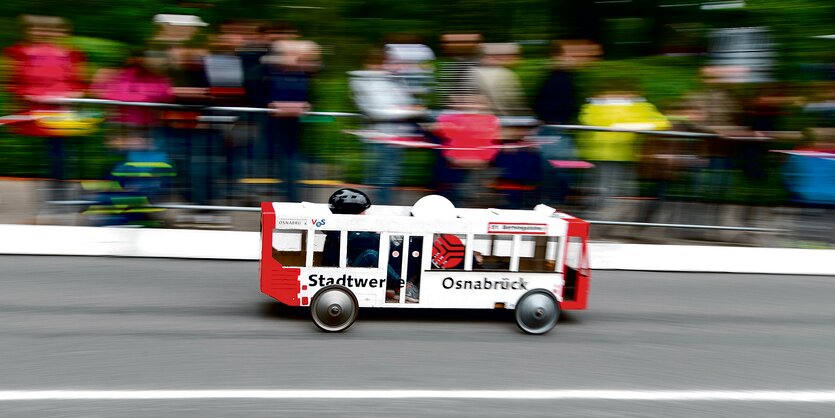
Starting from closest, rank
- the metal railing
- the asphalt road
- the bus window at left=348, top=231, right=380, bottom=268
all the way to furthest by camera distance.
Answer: the asphalt road
the bus window at left=348, top=231, right=380, bottom=268
the metal railing

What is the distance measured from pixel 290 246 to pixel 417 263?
3.22ft

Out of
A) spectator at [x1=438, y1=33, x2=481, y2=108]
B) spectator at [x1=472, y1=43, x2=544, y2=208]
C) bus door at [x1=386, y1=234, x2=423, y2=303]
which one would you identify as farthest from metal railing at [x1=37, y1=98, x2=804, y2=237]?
bus door at [x1=386, y1=234, x2=423, y2=303]

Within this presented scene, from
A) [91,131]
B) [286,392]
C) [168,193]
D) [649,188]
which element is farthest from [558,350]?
[91,131]

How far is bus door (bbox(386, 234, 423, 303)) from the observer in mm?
5910

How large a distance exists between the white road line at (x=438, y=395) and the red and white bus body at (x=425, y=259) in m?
1.10

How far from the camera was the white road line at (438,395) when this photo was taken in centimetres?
469

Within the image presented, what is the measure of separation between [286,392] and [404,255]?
144 cm

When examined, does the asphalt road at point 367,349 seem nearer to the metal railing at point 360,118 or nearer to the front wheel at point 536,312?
the front wheel at point 536,312

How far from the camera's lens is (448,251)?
5984 millimetres

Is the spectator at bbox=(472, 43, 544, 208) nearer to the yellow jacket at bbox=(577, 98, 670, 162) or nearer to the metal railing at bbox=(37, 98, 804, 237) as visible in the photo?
the metal railing at bbox=(37, 98, 804, 237)

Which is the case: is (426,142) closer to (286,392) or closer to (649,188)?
(649,188)

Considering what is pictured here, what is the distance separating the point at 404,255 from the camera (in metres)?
5.91

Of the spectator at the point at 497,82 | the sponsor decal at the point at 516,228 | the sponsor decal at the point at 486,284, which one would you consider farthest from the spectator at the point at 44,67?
the sponsor decal at the point at 516,228

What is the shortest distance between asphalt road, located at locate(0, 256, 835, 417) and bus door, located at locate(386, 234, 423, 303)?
28 cm
